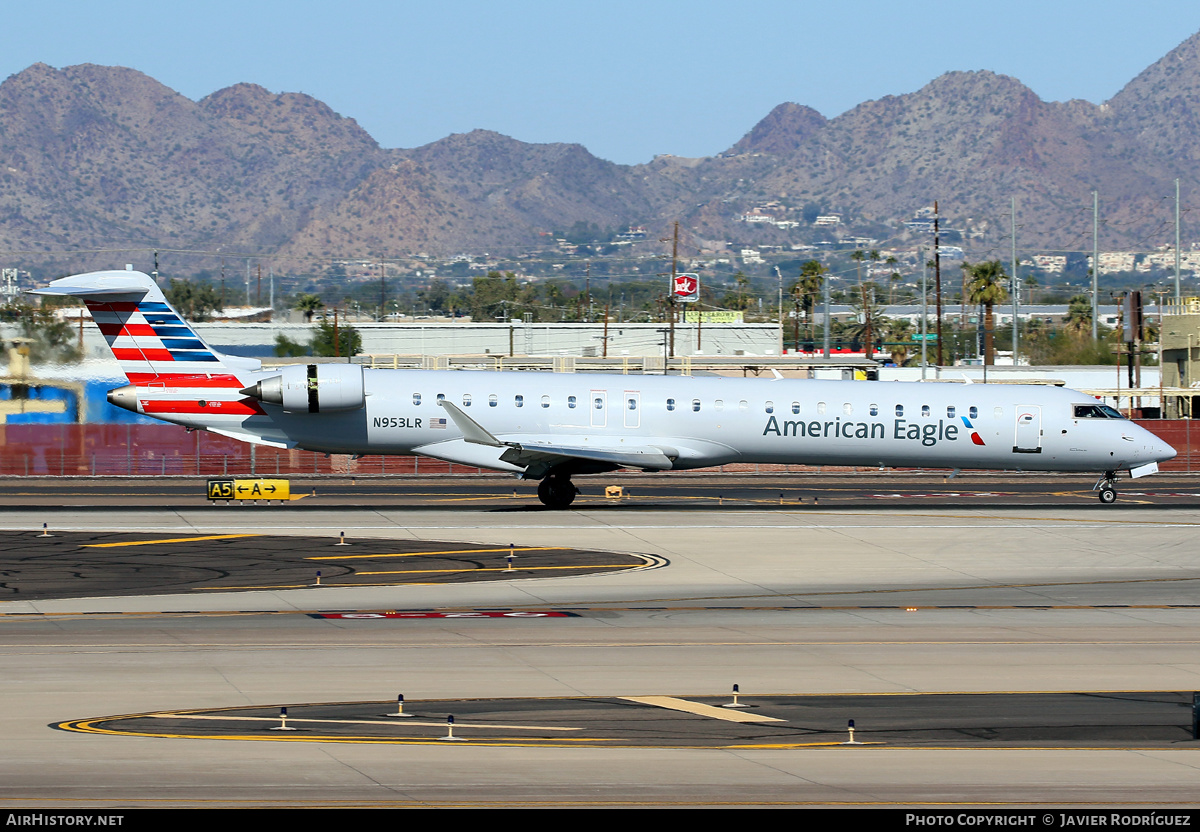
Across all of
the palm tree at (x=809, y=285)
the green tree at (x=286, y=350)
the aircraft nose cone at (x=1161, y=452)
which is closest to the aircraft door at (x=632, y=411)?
the aircraft nose cone at (x=1161, y=452)

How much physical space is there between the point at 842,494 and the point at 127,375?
22852 mm

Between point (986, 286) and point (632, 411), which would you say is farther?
point (986, 286)

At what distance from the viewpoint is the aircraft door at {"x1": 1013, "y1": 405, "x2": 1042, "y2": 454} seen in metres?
37.3

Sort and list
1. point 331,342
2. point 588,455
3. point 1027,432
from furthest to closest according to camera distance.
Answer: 1. point 331,342
2. point 1027,432
3. point 588,455

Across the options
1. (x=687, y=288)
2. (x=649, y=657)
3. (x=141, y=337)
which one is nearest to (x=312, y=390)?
(x=141, y=337)

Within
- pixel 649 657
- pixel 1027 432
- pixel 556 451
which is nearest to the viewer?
pixel 649 657

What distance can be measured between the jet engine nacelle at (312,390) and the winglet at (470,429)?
244cm

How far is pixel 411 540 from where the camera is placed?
3048cm

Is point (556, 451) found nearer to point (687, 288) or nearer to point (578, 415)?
point (578, 415)

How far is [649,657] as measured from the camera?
18.2 m

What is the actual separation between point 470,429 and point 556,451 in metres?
2.37

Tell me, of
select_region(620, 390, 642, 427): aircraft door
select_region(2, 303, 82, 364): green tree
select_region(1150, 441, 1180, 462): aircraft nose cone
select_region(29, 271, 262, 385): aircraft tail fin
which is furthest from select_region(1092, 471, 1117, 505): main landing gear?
select_region(2, 303, 82, 364): green tree
